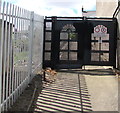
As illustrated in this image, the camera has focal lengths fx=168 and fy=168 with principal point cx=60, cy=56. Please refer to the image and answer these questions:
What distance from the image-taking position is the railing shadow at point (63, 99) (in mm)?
3658

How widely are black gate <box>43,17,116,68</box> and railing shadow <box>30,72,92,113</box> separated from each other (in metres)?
3.04

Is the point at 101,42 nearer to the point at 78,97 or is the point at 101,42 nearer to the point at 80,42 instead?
the point at 80,42

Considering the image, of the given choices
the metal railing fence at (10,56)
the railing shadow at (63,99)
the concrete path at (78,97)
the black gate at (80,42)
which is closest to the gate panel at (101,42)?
the black gate at (80,42)

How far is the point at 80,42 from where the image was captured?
8.48 m

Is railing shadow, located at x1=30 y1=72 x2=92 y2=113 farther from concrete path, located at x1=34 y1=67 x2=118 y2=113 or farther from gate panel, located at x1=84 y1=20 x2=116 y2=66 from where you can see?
gate panel, located at x1=84 y1=20 x2=116 y2=66

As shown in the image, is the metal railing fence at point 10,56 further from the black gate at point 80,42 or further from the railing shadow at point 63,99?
the black gate at point 80,42

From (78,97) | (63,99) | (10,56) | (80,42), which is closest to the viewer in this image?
(10,56)

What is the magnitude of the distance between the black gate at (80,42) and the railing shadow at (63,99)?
3.04 metres

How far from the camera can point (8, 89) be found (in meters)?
3.57

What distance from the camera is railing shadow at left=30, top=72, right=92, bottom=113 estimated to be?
12.0 ft

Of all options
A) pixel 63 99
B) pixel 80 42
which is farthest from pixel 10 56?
pixel 80 42

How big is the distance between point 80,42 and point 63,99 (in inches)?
186

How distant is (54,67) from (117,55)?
316 cm

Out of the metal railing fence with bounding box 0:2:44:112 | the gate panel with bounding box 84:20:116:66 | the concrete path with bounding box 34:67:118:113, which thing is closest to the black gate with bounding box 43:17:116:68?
the gate panel with bounding box 84:20:116:66
